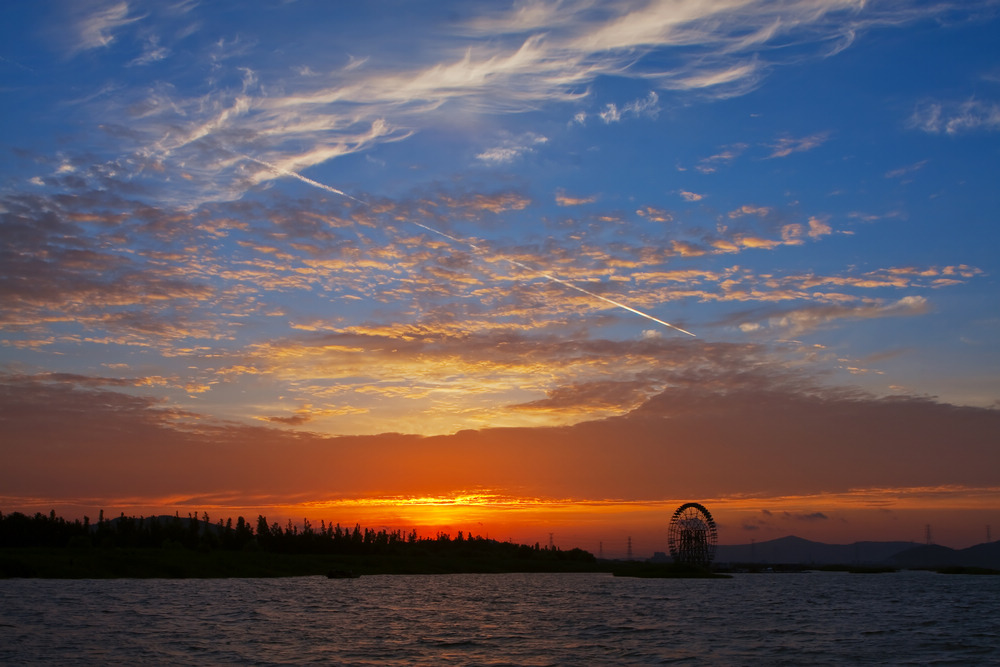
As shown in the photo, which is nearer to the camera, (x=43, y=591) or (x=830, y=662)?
(x=830, y=662)

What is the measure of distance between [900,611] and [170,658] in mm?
105605

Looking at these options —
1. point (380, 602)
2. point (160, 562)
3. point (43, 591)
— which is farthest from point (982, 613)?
point (160, 562)

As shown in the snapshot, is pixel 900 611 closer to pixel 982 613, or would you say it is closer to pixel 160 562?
pixel 982 613

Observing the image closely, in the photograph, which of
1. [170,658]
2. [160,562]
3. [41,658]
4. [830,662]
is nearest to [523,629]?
[830,662]

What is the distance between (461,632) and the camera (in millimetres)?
77000

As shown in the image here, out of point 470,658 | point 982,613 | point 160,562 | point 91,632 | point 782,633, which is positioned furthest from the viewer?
point 160,562

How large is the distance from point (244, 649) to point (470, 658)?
1803 centimetres

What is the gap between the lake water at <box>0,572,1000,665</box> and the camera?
57562 mm

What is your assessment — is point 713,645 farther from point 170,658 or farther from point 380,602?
point 380,602

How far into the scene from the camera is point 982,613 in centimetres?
11538

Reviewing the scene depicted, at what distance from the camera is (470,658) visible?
57.7 metres

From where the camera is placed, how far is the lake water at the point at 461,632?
5756cm

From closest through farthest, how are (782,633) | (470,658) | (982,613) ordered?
(470,658) < (782,633) < (982,613)

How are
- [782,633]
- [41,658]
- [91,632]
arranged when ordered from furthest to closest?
[782,633]
[91,632]
[41,658]
